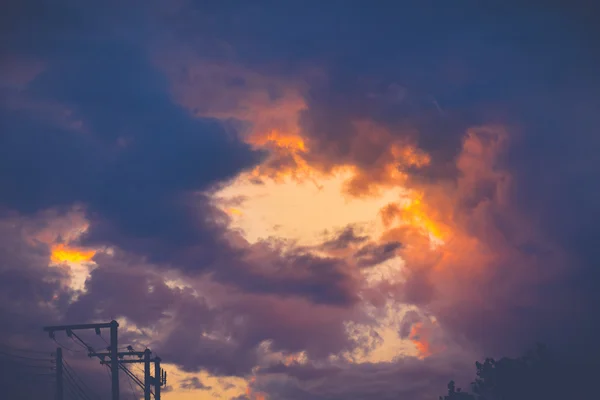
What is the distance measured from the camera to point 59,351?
5725 centimetres

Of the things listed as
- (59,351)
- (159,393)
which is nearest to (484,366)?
(159,393)

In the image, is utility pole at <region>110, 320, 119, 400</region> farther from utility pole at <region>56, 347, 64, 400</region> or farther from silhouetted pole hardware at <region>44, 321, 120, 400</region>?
utility pole at <region>56, 347, 64, 400</region>

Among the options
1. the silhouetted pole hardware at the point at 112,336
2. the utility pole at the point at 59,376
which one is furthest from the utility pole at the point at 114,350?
the utility pole at the point at 59,376

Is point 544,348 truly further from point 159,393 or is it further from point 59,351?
point 59,351

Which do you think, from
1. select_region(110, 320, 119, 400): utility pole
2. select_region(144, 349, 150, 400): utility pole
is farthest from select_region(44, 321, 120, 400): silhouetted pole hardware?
select_region(144, 349, 150, 400): utility pole

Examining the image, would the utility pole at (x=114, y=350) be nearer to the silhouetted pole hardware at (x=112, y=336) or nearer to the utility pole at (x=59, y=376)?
the silhouetted pole hardware at (x=112, y=336)

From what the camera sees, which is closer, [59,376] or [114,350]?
[114,350]

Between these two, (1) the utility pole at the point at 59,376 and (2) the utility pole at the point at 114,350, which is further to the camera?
(1) the utility pole at the point at 59,376

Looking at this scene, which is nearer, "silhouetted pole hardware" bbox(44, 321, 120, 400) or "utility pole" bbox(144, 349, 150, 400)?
"silhouetted pole hardware" bbox(44, 321, 120, 400)

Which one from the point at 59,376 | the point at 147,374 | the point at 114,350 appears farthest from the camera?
the point at 147,374

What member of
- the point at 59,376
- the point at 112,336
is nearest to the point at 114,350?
the point at 112,336

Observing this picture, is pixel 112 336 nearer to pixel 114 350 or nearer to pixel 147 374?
pixel 114 350

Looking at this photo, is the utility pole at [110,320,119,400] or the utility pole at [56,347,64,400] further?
the utility pole at [56,347,64,400]

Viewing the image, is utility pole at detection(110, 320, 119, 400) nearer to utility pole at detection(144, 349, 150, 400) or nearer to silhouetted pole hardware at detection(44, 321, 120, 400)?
silhouetted pole hardware at detection(44, 321, 120, 400)
